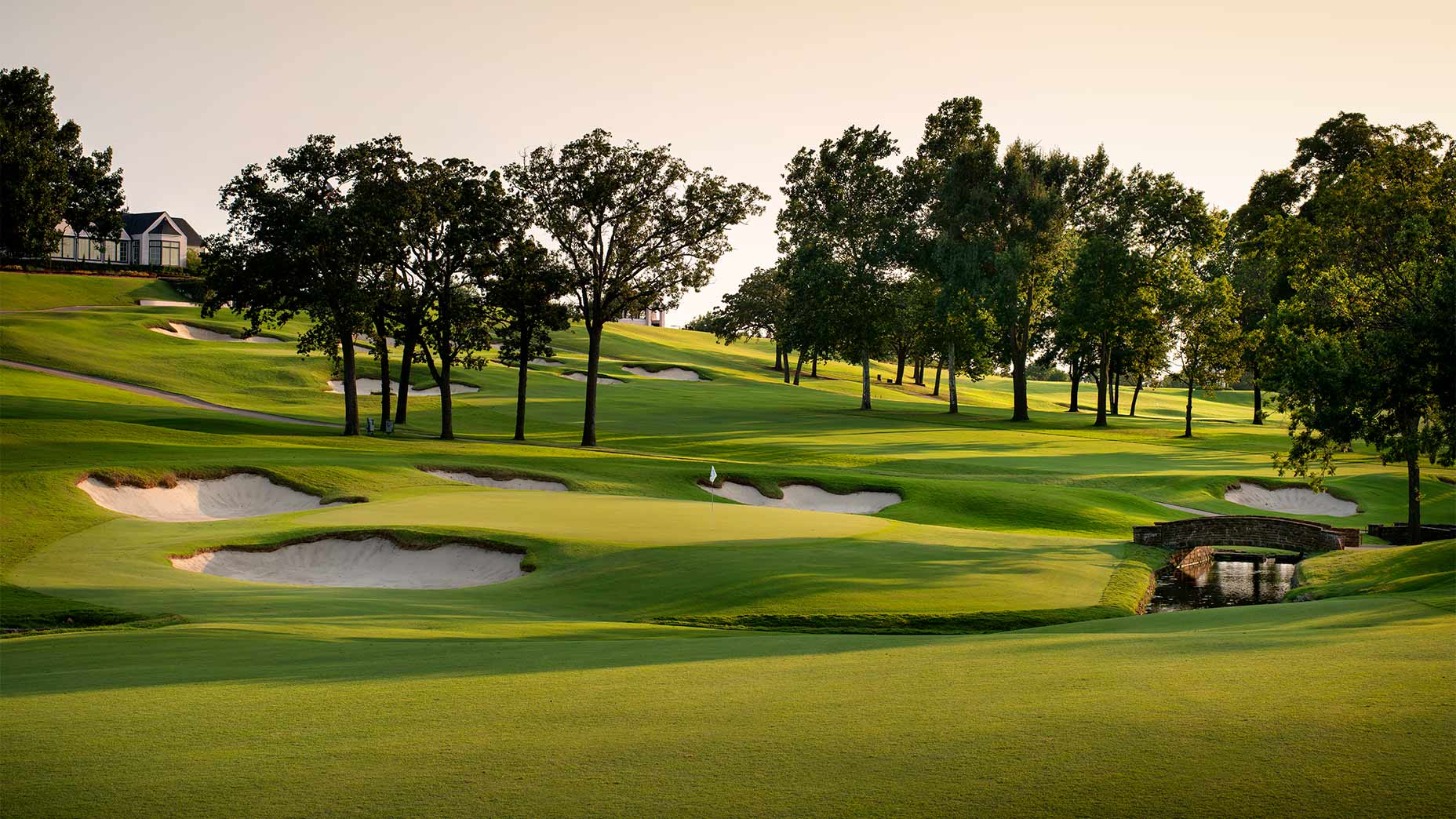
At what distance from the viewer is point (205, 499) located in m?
32.3

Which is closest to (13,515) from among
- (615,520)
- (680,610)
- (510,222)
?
(615,520)

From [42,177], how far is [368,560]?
3286 inches

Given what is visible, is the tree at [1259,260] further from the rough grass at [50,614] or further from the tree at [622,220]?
the rough grass at [50,614]

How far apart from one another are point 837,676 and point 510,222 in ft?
156

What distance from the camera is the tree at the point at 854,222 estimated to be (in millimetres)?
75125

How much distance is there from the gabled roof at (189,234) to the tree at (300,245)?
3791 inches

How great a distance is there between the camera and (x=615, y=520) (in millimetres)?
27625

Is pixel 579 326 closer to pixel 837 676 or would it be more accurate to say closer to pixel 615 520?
pixel 615 520

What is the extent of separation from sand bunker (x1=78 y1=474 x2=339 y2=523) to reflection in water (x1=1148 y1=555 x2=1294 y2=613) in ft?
77.8

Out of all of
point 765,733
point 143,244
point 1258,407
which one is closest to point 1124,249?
point 1258,407

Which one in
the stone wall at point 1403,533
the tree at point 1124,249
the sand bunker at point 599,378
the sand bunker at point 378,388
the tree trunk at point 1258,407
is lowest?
the stone wall at point 1403,533

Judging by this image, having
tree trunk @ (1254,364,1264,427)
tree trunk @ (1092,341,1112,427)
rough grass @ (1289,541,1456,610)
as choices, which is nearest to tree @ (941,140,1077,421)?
tree trunk @ (1092,341,1112,427)

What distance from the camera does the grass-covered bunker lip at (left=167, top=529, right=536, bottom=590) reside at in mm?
23609

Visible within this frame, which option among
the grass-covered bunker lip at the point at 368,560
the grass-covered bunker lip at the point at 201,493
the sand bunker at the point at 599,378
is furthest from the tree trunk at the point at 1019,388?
the grass-covered bunker lip at the point at 368,560
